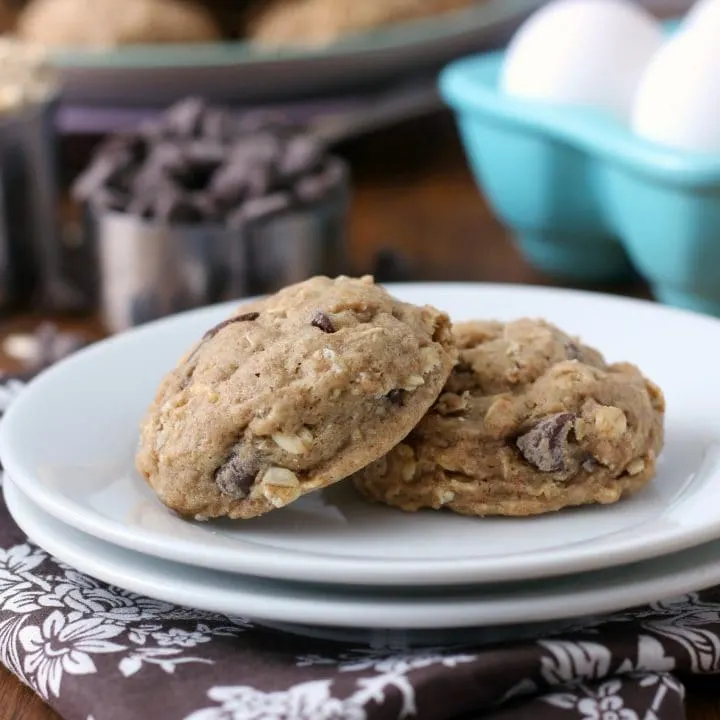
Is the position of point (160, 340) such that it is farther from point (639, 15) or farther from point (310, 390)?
point (639, 15)

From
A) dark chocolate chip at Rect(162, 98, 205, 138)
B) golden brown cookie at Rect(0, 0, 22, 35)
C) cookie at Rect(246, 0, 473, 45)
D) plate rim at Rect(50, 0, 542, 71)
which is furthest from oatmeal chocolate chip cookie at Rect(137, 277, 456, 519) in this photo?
golden brown cookie at Rect(0, 0, 22, 35)

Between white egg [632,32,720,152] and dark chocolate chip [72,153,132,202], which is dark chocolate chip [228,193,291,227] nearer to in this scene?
dark chocolate chip [72,153,132,202]

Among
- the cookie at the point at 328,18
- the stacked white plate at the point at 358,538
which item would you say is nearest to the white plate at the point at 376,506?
the stacked white plate at the point at 358,538

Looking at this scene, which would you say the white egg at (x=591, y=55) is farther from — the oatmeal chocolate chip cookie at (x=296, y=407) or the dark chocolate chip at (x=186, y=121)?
the oatmeal chocolate chip cookie at (x=296, y=407)

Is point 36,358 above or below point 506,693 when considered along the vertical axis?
below

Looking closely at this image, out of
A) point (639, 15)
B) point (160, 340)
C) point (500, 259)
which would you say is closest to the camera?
point (160, 340)

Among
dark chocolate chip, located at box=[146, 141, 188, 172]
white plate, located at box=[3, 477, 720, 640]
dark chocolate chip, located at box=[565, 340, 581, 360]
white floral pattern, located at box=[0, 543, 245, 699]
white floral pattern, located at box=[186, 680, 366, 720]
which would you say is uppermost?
dark chocolate chip, located at box=[565, 340, 581, 360]

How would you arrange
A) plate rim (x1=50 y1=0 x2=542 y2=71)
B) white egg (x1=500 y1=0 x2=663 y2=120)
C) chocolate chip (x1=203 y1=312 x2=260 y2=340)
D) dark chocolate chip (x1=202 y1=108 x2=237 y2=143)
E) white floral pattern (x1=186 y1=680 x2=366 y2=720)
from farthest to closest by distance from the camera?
plate rim (x1=50 y1=0 x2=542 y2=71) < dark chocolate chip (x1=202 y1=108 x2=237 y2=143) < white egg (x1=500 y1=0 x2=663 y2=120) < chocolate chip (x1=203 y1=312 x2=260 y2=340) < white floral pattern (x1=186 y1=680 x2=366 y2=720)

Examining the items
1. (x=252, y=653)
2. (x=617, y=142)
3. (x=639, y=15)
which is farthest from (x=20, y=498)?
(x=639, y=15)
